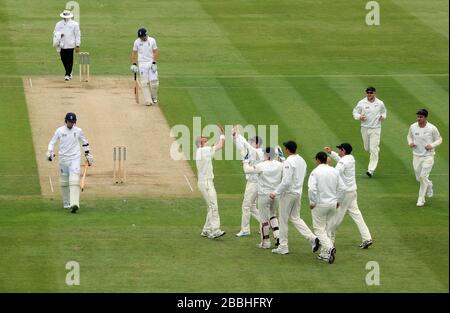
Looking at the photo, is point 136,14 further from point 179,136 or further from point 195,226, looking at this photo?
point 195,226

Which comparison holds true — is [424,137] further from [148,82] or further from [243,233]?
[148,82]

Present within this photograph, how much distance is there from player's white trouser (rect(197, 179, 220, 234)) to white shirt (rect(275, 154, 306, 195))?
162 centimetres

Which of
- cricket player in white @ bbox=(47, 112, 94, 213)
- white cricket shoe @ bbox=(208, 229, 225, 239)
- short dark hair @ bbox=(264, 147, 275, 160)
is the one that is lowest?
white cricket shoe @ bbox=(208, 229, 225, 239)

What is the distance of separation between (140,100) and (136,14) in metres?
11.0

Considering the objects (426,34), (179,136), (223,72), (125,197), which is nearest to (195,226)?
(125,197)

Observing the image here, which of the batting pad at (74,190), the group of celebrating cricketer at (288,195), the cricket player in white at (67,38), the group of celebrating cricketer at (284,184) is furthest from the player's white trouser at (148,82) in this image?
the group of celebrating cricketer at (288,195)

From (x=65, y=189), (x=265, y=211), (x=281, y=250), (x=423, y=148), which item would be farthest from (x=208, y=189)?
(x=423, y=148)

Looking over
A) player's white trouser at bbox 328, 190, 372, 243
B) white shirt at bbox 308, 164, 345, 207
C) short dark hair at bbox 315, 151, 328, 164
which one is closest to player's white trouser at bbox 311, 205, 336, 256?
white shirt at bbox 308, 164, 345, 207

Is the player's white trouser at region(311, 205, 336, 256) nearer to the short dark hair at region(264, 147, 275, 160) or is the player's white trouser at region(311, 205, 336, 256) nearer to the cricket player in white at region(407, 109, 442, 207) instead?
the short dark hair at region(264, 147, 275, 160)

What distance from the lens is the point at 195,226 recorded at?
3173 cm

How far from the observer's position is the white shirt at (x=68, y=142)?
108ft

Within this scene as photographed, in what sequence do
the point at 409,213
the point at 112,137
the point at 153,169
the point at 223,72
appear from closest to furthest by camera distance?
the point at 409,213
the point at 153,169
the point at 112,137
the point at 223,72

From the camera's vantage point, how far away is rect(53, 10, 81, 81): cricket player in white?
44562mm

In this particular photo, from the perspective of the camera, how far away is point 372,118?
36469mm
